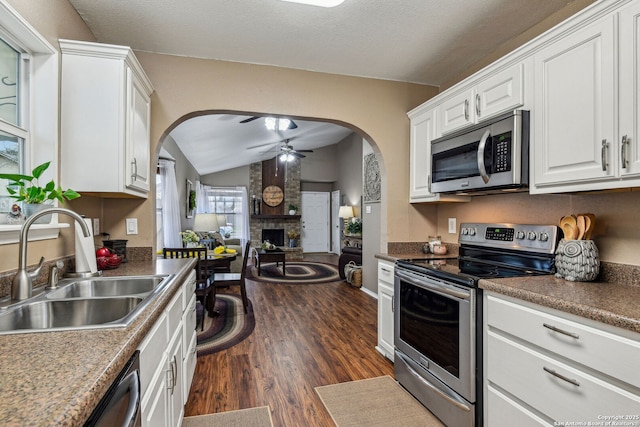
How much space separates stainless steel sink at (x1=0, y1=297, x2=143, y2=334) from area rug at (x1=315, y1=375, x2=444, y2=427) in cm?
139

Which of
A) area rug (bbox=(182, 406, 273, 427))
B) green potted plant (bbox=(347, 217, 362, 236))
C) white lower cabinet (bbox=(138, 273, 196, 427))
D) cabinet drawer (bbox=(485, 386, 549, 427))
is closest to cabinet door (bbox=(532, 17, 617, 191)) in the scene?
cabinet drawer (bbox=(485, 386, 549, 427))

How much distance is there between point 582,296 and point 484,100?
130cm

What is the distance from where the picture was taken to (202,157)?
7094 mm

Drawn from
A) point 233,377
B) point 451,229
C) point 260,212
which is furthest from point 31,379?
point 260,212

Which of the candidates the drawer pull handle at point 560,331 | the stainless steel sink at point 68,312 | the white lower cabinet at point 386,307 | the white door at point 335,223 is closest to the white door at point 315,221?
the white door at point 335,223

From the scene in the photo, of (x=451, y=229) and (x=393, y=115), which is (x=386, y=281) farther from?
(x=393, y=115)

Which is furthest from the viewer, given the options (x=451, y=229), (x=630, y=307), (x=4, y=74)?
(x=451, y=229)

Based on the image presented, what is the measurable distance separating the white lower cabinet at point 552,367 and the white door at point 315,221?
8.54 meters

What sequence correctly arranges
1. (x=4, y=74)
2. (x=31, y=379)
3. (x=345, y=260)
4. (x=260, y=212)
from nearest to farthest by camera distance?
(x=31, y=379) → (x=4, y=74) → (x=345, y=260) → (x=260, y=212)

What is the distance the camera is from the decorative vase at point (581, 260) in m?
1.57

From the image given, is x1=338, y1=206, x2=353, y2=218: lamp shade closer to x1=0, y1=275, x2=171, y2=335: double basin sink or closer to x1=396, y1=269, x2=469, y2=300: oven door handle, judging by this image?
x1=396, y1=269, x2=469, y2=300: oven door handle

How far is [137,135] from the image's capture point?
2.06m

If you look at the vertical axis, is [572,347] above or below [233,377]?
above

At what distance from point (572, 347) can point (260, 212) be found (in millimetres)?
8806
